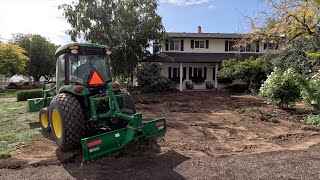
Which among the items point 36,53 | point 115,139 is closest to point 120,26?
point 115,139

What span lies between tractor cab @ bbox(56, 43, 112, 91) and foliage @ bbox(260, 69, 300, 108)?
846 cm

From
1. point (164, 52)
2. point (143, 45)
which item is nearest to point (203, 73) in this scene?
point (164, 52)

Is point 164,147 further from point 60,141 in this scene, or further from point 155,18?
point 155,18

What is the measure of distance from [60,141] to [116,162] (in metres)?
1.43

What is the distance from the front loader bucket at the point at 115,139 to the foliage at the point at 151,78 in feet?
55.7

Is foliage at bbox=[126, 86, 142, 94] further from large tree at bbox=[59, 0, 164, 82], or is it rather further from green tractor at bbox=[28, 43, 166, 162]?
green tractor at bbox=[28, 43, 166, 162]

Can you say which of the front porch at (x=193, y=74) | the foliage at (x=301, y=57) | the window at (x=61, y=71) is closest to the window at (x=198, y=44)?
the front porch at (x=193, y=74)

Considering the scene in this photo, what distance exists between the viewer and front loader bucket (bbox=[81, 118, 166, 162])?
467 cm

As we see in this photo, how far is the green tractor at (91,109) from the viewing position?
5184mm

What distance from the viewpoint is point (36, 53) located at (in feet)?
150

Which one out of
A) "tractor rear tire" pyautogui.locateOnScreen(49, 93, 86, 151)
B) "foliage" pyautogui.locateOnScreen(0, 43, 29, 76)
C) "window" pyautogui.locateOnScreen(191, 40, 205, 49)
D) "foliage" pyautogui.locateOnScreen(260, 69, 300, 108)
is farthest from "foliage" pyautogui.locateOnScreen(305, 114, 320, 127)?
"foliage" pyautogui.locateOnScreen(0, 43, 29, 76)

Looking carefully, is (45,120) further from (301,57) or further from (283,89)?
(301,57)

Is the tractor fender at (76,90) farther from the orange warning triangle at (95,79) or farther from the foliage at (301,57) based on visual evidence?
the foliage at (301,57)

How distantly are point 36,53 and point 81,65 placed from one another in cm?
4423
